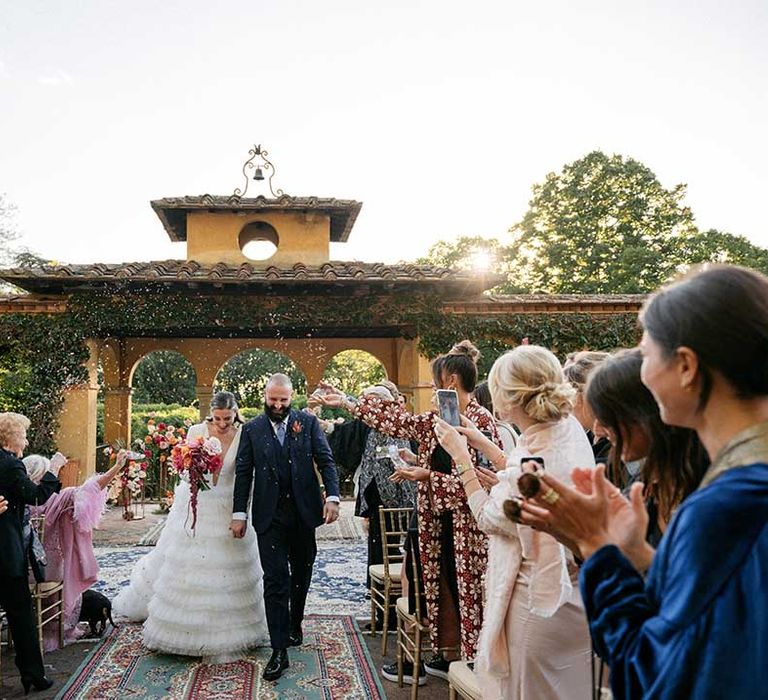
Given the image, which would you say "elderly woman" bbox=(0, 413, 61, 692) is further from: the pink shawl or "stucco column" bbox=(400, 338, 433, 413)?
"stucco column" bbox=(400, 338, 433, 413)

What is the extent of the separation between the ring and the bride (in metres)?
4.37

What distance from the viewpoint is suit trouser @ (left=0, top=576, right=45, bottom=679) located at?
438 centimetres

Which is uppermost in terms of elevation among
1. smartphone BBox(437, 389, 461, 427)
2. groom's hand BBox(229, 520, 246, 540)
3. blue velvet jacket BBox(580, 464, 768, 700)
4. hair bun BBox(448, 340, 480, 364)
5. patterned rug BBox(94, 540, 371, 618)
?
hair bun BBox(448, 340, 480, 364)

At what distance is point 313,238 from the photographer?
1393cm

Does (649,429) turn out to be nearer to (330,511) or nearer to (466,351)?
(466,351)

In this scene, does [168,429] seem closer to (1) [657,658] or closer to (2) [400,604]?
(2) [400,604]

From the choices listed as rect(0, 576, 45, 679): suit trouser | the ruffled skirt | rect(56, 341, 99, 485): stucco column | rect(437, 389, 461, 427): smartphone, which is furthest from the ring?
rect(56, 341, 99, 485): stucco column

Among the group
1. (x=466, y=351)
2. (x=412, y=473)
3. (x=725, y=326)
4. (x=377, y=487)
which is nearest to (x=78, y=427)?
(x=377, y=487)

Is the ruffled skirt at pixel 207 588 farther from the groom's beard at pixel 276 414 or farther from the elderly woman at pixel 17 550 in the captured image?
the elderly woman at pixel 17 550

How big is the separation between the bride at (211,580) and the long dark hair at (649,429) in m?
4.04

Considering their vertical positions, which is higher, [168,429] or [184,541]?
[168,429]

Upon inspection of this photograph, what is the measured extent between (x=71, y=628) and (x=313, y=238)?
9.68m

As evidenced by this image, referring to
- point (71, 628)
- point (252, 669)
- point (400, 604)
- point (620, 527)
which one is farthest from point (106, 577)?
point (620, 527)

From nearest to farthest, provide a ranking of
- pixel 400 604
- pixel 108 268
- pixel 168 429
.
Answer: pixel 400 604
pixel 168 429
pixel 108 268
